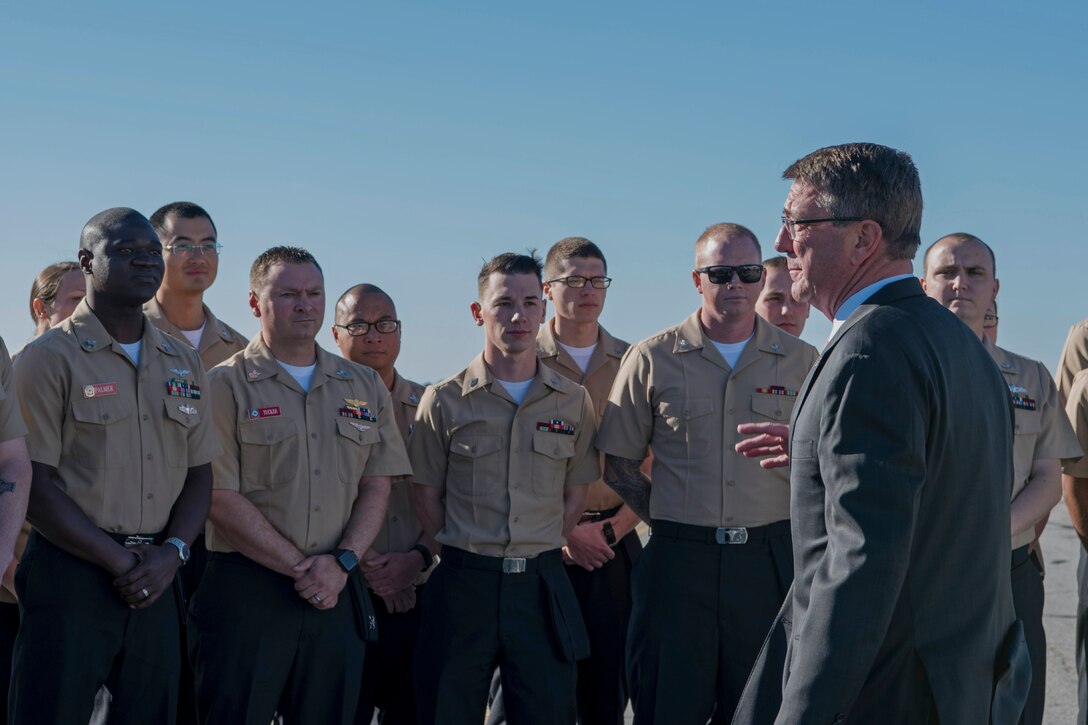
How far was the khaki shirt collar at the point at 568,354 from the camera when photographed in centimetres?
603

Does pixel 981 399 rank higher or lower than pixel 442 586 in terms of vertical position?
higher

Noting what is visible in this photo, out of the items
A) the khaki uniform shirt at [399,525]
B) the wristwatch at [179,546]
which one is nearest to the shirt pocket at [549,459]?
the khaki uniform shirt at [399,525]

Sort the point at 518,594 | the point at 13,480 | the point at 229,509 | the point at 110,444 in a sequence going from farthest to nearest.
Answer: the point at 518,594, the point at 229,509, the point at 110,444, the point at 13,480

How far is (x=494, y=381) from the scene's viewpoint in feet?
17.4

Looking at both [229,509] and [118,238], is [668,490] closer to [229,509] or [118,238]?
[229,509]

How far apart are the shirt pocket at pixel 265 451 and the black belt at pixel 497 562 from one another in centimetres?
82

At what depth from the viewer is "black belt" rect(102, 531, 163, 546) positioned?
166 inches

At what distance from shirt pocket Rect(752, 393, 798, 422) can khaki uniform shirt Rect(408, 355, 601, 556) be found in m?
0.78

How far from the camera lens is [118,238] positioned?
4.38 metres

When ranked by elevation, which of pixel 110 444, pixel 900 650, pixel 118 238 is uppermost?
pixel 118 238

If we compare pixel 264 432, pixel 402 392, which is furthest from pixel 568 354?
pixel 264 432

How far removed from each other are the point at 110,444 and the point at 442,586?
1.55 m

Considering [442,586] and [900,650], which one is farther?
[442,586]

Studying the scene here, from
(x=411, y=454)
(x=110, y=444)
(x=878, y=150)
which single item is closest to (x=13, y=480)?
(x=110, y=444)
